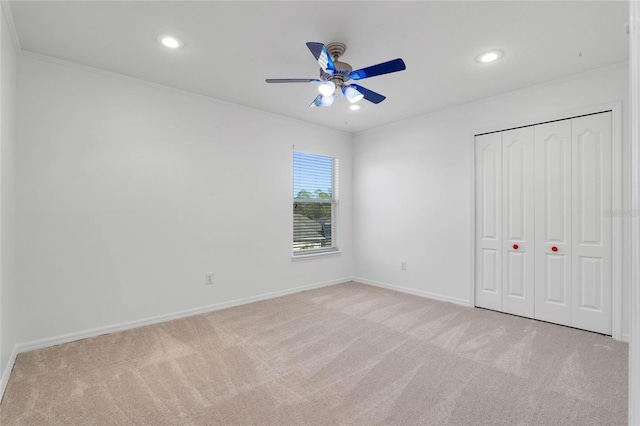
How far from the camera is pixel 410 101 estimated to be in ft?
12.9

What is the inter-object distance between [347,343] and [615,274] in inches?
104

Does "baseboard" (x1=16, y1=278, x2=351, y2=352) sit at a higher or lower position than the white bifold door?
lower

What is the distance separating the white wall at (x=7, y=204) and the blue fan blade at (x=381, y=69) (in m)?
2.46

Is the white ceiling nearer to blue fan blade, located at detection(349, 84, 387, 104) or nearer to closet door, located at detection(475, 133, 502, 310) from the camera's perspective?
blue fan blade, located at detection(349, 84, 387, 104)

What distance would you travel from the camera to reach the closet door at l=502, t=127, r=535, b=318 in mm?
3559

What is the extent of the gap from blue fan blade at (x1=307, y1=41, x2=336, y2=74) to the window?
8.09ft

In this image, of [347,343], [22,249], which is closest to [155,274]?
[22,249]

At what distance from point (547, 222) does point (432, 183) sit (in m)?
1.43

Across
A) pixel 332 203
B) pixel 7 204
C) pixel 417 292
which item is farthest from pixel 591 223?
pixel 7 204

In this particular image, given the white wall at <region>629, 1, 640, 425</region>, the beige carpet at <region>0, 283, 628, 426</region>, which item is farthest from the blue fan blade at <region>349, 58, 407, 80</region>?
the beige carpet at <region>0, 283, 628, 426</region>

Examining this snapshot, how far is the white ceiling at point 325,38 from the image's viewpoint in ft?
7.23

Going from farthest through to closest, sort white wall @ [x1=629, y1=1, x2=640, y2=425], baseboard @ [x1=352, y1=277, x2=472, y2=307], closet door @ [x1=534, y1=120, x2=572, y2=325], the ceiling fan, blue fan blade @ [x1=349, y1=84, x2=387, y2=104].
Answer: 1. baseboard @ [x1=352, y1=277, x2=472, y2=307]
2. closet door @ [x1=534, y1=120, x2=572, y2=325]
3. blue fan blade @ [x1=349, y1=84, x2=387, y2=104]
4. the ceiling fan
5. white wall @ [x1=629, y1=1, x2=640, y2=425]

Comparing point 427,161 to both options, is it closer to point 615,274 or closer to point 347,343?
point 615,274

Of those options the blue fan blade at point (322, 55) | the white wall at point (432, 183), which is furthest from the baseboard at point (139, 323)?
the blue fan blade at point (322, 55)
